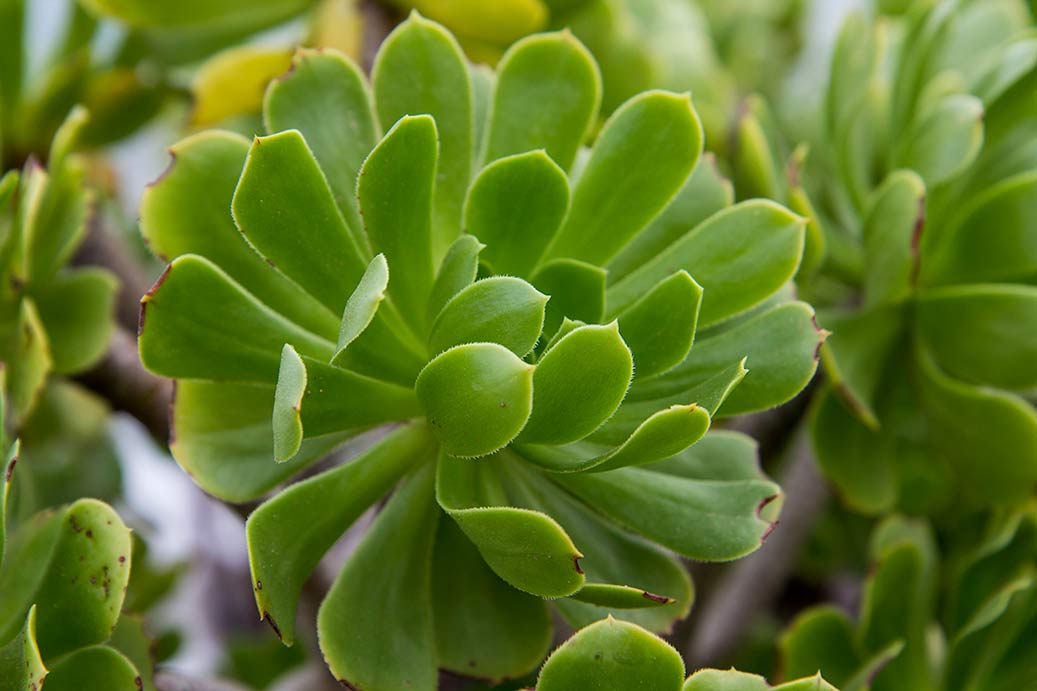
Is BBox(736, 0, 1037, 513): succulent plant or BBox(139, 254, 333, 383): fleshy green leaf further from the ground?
BBox(139, 254, 333, 383): fleshy green leaf

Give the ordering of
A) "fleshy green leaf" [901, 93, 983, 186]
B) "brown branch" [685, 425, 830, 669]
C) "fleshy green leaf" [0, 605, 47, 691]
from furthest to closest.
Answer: "brown branch" [685, 425, 830, 669] < "fleshy green leaf" [901, 93, 983, 186] < "fleshy green leaf" [0, 605, 47, 691]

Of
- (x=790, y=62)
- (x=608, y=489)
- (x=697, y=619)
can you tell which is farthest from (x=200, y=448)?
(x=790, y=62)

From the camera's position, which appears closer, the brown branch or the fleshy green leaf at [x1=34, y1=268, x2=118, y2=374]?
the fleshy green leaf at [x1=34, y1=268, x2=118, y2=374]

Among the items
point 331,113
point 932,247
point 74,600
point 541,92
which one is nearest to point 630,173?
point 541,92

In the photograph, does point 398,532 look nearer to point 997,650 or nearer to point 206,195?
point 206,195

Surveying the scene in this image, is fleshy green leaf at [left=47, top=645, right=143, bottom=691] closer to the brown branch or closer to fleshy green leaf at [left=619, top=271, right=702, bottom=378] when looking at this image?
fleshy green leaf at [left=619, top=271, right=702, bottom=378]

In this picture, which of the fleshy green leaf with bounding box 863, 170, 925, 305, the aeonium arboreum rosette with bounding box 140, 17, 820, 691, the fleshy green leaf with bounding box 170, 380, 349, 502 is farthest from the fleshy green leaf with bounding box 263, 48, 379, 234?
the fleshy green leaf with bounding box 863, 170, 925, 305

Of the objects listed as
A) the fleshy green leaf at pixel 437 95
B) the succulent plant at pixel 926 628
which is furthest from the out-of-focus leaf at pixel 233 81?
the succulent plant at pixel 926 628

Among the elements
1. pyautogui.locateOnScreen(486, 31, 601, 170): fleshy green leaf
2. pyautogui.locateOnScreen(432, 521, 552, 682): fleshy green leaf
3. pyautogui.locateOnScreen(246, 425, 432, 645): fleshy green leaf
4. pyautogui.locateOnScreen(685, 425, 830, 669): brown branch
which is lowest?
pyautogui.locateOnScreen(685, 425, 830, 669): brown branch

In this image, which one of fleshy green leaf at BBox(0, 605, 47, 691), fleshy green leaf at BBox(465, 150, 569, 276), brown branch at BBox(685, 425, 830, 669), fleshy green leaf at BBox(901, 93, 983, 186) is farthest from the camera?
brown branch at BBox(685, 425, 830, 669)
